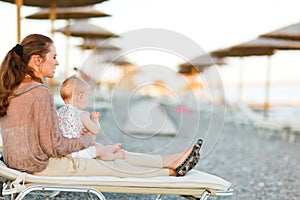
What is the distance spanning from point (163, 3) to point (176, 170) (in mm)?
6755

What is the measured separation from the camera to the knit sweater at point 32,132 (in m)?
2.33

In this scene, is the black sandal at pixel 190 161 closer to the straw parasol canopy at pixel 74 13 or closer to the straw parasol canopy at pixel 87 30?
the straw parasol canopy at pixel 74 13

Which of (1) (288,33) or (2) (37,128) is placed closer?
(2) (37,128)

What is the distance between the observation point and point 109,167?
2512mm

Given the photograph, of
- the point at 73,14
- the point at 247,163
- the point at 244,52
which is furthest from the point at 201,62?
the point at 247,163

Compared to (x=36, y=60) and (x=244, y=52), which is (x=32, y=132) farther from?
(x=244, y=52)

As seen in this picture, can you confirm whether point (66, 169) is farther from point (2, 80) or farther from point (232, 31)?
point (232, 31)

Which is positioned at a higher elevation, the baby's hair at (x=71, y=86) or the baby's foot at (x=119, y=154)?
the baby's hair at (x=71, y=86)

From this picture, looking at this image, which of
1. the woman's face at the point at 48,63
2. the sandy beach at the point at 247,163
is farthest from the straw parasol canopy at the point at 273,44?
the woman's face at the point at 48,63

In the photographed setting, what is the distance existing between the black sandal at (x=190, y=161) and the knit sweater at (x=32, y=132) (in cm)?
52

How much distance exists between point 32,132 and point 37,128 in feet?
0.13

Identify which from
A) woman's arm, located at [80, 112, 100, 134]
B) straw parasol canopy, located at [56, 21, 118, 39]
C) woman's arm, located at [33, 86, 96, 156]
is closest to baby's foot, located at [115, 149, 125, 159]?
woman's arm, located at [80, 112, 100, 134]

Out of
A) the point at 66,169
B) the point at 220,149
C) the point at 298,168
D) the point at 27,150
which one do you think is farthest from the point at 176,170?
the point at 220,149

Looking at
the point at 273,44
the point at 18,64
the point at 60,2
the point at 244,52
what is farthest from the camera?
the point at 244,52
